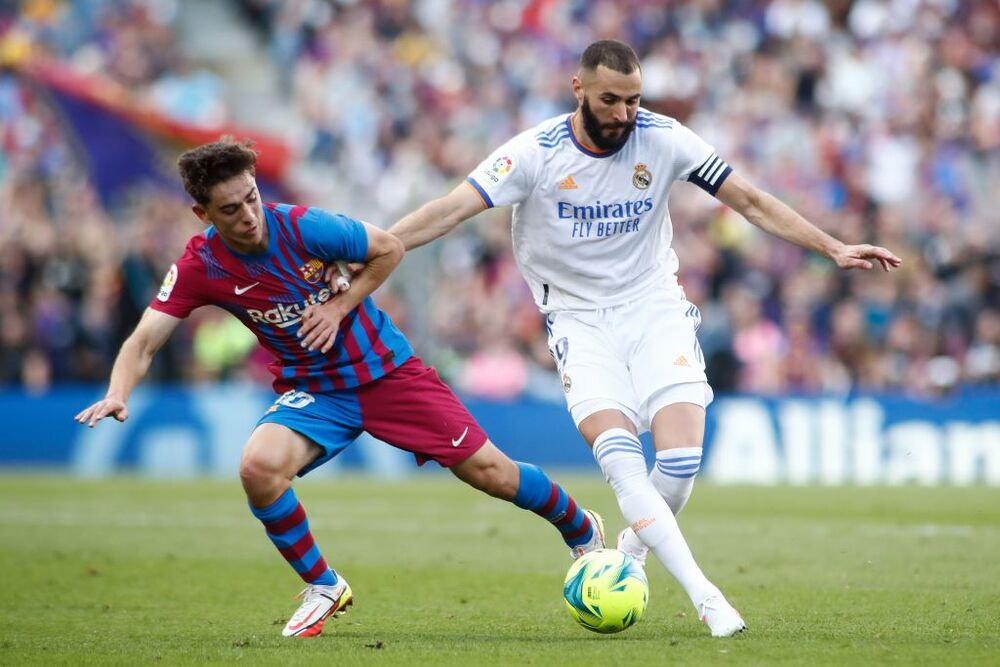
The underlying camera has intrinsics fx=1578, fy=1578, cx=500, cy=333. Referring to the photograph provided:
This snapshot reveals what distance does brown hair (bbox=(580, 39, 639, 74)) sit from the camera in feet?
24.5

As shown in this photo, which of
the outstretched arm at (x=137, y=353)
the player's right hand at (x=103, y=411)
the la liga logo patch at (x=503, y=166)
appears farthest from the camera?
the la liga logo patch at (x=503, y=166)

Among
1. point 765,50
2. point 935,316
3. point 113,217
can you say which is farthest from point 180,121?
point 935,316

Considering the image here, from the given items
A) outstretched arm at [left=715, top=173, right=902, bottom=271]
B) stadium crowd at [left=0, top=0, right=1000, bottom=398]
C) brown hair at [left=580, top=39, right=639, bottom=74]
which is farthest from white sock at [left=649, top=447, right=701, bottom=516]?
stadium crowd at [left=0, top=0, right=1000, bottom=398]

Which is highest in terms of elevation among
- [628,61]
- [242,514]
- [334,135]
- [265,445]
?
[334,135]

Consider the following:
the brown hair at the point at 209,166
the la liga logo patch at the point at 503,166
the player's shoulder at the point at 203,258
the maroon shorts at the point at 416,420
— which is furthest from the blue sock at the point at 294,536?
the la liga logo patch at the point at 503,166

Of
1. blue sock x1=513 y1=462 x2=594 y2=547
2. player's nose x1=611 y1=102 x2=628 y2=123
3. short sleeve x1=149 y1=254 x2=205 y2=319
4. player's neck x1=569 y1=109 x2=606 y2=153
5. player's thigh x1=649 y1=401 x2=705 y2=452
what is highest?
player's nose x1=611 y1=102 x2=628 y2=123

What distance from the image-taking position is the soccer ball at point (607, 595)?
7.24 metres

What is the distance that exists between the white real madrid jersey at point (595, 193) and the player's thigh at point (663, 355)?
0.13 metres

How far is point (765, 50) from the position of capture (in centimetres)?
2364

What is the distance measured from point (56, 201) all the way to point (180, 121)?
2197 mm

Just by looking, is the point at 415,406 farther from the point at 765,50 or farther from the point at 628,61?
the point at 765,50

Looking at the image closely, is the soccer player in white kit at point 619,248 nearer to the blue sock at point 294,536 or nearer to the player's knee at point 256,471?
the player's knee at point 256,471

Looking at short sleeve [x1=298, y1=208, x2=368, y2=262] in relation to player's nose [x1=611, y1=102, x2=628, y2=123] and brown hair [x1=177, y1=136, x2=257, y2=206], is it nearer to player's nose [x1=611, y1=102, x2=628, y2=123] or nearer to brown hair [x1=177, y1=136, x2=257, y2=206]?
brown hair [x1=177, y1=136, x2=257, y2=206]

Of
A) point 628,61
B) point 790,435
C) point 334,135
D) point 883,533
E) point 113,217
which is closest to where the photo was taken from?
point 628,61
